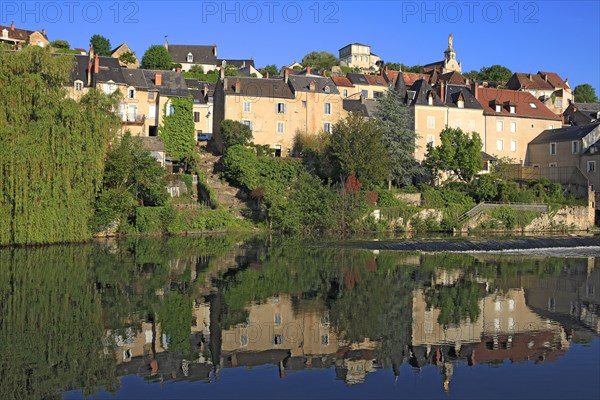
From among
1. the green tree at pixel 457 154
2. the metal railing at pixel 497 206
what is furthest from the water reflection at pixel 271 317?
the green tree at pixel 457 154

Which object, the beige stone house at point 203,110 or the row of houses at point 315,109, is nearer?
the row of houses at point 315,109

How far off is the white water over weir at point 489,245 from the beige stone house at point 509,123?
834 inches

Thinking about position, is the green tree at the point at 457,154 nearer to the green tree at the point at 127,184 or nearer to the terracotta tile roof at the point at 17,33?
the green tree at the point at 127,184

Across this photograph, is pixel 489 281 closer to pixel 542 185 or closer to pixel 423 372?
pixel 423 372

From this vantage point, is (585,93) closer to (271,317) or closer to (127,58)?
(127,58)

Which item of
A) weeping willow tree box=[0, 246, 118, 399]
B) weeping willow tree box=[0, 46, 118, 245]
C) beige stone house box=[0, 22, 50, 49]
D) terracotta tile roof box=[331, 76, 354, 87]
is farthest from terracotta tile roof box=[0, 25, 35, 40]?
weeping willow tree box=[0, 246, 118, 399]

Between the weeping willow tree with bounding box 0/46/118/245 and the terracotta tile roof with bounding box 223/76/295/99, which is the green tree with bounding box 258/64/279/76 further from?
the weeping willow tree with bounding box 0/46/118/245

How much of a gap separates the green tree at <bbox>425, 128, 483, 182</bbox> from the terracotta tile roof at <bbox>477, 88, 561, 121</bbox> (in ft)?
29.6

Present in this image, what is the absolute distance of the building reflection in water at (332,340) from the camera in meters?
14.2

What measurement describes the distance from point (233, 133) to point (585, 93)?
82095 mm

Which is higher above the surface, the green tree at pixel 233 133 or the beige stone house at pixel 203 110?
the beige stone house at pixel 203 110

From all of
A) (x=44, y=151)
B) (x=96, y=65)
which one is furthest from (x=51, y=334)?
(x=96, y=65)

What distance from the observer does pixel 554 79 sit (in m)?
94.8

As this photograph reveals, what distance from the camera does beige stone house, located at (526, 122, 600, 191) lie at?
185ft
